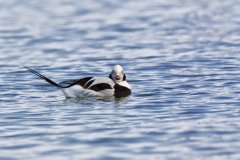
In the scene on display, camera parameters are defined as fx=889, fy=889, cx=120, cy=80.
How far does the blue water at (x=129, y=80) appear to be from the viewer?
1256 centimetres

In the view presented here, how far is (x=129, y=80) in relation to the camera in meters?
19.9

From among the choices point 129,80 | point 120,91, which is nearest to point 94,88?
point 120,91

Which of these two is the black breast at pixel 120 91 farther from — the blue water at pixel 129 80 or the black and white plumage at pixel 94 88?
the blue water at pixel 129 80

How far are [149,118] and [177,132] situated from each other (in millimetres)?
1469

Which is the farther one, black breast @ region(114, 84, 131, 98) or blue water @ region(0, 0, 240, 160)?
black breast @ region(114, 84, 131, 98)

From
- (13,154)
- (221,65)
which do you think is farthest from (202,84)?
(13,154)

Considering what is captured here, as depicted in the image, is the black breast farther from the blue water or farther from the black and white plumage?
the blue water

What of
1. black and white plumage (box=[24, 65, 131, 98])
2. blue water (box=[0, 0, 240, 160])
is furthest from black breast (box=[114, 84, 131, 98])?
blue water (box=[0, 0, 240, 160])

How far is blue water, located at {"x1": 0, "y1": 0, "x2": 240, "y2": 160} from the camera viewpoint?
12562 millimetres

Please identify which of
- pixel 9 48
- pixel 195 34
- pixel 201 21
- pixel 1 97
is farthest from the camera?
pixel 201 21

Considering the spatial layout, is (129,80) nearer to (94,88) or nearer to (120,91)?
(120,91)

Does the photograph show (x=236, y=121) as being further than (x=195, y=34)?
No

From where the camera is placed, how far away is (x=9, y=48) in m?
26.4

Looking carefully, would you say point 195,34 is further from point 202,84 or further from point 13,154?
point 13,154
